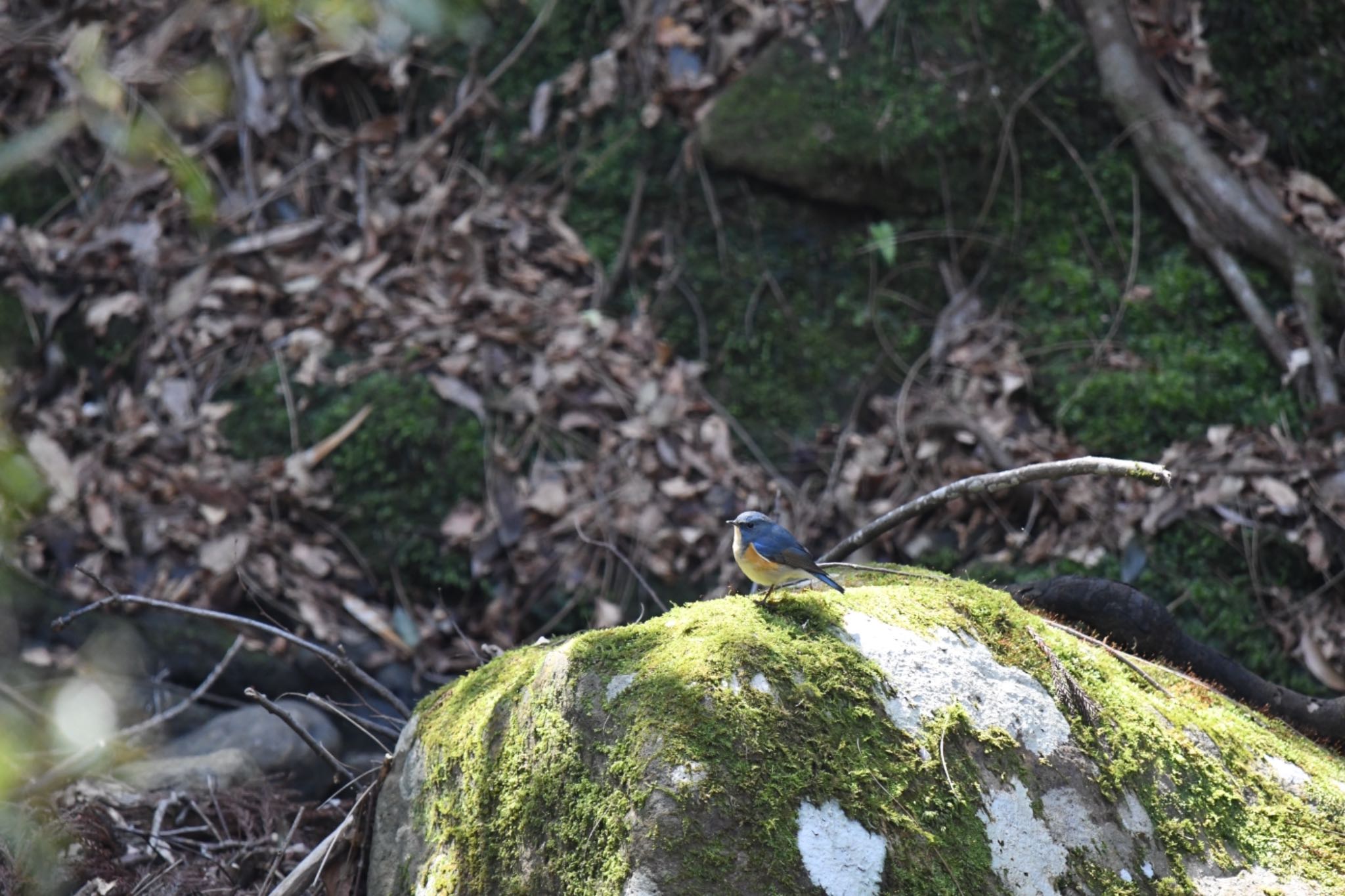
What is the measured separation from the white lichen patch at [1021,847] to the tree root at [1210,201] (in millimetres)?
3725

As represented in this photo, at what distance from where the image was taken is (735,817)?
2279mm

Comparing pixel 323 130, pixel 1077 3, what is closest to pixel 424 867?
pixel 323 130

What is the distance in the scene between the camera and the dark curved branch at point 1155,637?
3539 millimetres

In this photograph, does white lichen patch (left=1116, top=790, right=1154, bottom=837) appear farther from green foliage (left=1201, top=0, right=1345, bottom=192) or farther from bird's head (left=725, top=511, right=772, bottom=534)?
green foliage (left=1201, top=0, right=1345, bottom=192)

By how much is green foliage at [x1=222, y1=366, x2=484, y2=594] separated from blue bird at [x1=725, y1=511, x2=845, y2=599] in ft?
9.47

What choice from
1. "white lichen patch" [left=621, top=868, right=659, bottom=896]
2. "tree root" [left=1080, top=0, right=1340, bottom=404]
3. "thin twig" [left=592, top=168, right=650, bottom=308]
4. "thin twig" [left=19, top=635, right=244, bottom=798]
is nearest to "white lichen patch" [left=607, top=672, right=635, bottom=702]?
"white lichen patch" [left=621, top=868, right=659, bottom=896]

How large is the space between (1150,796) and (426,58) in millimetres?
6061

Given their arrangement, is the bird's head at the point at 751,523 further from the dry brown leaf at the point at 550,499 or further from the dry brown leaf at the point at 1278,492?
the dry brown leaf at the point at 1278,492

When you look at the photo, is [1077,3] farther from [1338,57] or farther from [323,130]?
[323,130]

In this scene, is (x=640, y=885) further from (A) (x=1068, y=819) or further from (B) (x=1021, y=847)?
(A) (x=1068, y=819)

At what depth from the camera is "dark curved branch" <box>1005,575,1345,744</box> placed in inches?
139

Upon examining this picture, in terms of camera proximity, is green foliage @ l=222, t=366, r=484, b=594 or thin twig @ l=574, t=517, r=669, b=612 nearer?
thin twig @ l=574, t=517, r=669, b=612

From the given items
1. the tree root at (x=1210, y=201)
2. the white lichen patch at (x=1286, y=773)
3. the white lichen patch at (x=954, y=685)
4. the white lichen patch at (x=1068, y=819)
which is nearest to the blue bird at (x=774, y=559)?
the white lichen patch at (x=954, y=685)

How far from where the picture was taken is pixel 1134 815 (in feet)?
8.39
